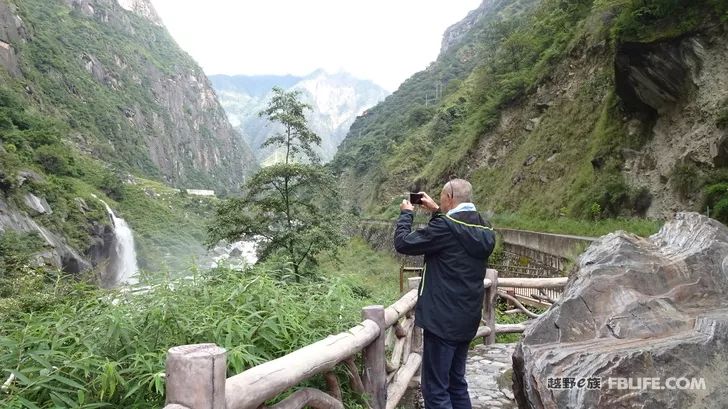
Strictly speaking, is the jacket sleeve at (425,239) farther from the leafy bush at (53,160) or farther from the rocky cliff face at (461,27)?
the rocky cliff face at (461,27)

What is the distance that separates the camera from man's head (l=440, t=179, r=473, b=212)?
289cm

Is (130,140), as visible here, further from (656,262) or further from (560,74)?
(656,262)

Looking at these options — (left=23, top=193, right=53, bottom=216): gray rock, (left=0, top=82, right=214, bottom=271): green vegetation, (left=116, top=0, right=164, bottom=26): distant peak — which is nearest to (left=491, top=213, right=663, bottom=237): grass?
(left=0, top=82, right=214, bottom=271): green vegetation

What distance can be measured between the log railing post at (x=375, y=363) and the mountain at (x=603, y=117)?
10471 mm

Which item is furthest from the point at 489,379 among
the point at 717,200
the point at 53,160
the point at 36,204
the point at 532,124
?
the point at 53,160

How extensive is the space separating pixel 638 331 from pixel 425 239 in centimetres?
132

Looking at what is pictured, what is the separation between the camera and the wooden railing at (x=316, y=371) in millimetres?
1565

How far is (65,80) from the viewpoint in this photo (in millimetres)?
82125

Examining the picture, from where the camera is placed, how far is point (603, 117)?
1842 centimetres

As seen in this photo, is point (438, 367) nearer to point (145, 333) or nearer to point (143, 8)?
point (145, 333)

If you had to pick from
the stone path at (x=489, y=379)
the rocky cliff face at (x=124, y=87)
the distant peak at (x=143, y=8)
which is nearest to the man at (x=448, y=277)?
the stone path at (x=489, y=379)

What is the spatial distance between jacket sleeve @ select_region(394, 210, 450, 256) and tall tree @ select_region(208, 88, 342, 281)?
1092 centimetres

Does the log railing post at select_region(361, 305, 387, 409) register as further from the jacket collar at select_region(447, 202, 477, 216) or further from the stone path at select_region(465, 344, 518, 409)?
the stone path at select_region(465, 344, 518, 409)

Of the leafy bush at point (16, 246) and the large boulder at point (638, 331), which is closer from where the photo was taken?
the large boulder at point (638, 331)
